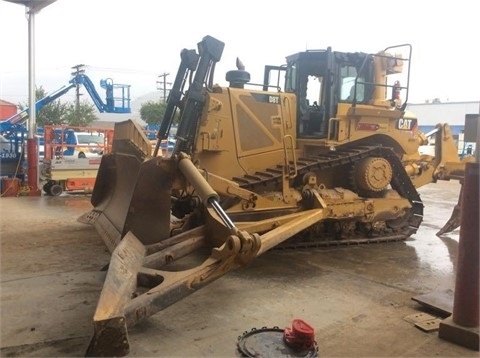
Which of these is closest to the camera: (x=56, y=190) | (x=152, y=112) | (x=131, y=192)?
(x=131, y=192)

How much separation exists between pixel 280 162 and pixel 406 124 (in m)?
2.28

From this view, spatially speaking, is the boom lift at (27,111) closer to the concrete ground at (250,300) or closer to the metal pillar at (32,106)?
the metal pillar at (32,106)

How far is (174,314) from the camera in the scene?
383 cm

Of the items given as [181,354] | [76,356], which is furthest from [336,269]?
[76,356]

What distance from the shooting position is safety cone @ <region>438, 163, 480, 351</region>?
3.32m

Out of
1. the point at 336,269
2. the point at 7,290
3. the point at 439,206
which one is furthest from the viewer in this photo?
the point at 439,206

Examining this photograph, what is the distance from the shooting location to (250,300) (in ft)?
13.8

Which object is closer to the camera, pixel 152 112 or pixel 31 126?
pixel 31 126

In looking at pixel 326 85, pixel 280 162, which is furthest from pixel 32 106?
pixel 326 85

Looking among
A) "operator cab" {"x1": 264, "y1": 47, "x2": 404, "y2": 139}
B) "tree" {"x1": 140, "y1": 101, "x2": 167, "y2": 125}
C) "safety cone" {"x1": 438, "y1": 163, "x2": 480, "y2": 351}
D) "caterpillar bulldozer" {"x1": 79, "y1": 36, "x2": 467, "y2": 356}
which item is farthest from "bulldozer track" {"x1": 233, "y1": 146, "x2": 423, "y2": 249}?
"tree" {"x1": 140, "y1": 101, "x2": 167, "y2": 125}

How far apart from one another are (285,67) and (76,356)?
5.39 metres

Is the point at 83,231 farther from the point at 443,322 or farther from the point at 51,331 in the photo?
the point at 443,322

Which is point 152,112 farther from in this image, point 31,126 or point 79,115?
point 31,126

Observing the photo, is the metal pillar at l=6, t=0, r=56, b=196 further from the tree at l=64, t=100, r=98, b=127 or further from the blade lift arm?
the tree at l=64, t=100, r=98, b=127
